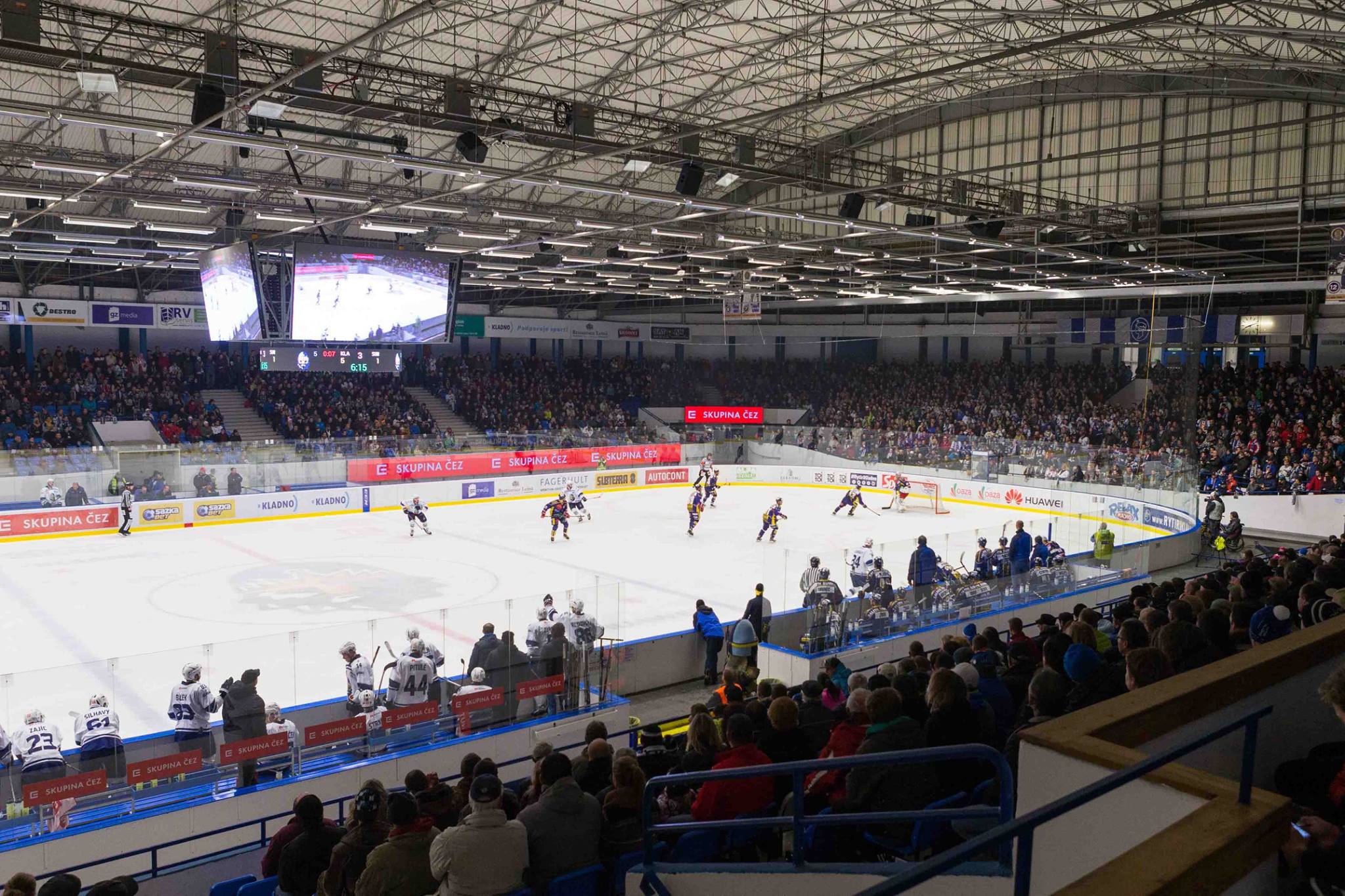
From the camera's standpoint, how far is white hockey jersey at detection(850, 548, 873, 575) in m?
14.6

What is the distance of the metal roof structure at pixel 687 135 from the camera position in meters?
16.3

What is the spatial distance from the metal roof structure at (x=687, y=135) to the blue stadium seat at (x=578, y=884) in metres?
10.2

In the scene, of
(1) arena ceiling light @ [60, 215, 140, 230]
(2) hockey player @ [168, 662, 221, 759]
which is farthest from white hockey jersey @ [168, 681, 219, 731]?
(1) arena ceiling light @ [60, 215, 140, 230]

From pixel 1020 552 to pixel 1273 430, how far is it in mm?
16963

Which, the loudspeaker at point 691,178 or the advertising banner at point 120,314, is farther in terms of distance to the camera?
the advertising banner at point 120,314

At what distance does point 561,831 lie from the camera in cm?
471

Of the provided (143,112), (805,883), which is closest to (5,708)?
(805,883)

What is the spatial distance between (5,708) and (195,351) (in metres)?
33.4

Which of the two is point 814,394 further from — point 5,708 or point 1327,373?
point 5,708

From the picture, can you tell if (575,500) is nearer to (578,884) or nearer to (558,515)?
(558,515)

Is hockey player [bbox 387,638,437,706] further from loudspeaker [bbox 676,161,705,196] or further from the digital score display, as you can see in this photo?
the digital score display

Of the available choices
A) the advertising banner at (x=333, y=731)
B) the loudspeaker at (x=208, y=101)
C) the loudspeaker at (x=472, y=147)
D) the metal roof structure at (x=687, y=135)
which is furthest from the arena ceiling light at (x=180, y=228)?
the advertising banner at (x=333, y=731)

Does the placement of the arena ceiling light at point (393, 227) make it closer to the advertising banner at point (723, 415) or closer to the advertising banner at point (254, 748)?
the advertising banner at point (254, 748)

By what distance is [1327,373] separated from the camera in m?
31.6
